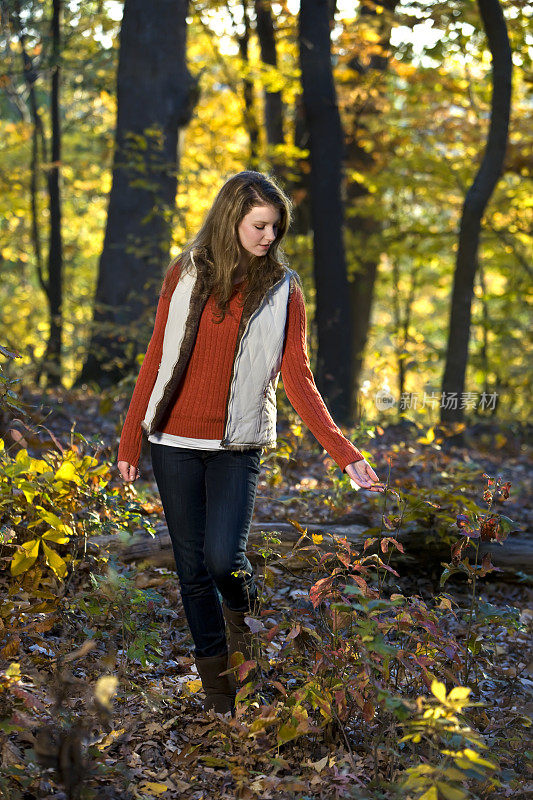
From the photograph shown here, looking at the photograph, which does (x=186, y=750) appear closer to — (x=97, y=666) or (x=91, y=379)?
(x=97, y=666)

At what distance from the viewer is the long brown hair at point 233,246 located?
3117 mm

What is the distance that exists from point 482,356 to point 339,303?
676 cm

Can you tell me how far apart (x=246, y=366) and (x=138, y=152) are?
7.64 meters

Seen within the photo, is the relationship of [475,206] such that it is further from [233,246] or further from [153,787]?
[153,787]

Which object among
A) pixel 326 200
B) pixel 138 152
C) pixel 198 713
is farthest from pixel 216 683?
pixel 138 152

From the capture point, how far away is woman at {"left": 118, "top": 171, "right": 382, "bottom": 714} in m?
3.09

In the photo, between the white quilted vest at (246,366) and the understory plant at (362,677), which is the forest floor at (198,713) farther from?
the white quilted vest at (246,366)

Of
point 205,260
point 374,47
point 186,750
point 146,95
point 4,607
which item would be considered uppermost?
point 374,47

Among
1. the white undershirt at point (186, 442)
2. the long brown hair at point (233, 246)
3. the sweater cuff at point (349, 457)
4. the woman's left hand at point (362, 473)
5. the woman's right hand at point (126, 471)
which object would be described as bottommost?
the woman's right hand at point (126, 471)

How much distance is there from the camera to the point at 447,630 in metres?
4.39

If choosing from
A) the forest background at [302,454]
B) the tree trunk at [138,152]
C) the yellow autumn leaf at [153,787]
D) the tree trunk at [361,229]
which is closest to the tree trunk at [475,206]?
the forest background at [302,454]

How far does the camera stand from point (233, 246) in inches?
124

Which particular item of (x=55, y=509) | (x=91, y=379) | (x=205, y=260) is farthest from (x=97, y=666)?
(x=91, y=379)

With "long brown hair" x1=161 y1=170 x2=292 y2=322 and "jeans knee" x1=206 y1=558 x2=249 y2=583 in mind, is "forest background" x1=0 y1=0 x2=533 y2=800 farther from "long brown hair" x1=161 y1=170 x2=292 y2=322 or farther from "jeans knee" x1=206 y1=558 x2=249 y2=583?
"long brown hair" x1=161 y1=170 x2=292 y2=322
